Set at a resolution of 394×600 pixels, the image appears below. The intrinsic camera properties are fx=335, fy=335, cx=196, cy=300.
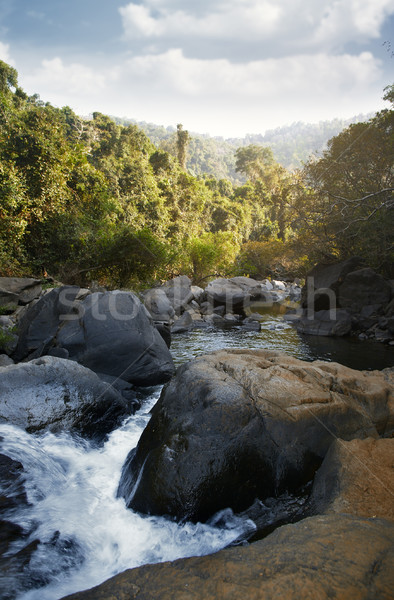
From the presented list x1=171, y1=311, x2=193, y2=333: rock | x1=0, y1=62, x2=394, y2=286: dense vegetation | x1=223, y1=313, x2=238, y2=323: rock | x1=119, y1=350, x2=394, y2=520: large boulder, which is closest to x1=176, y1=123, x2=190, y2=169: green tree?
x1=0, y1=62, x2=394, y2=286: dense vegetation

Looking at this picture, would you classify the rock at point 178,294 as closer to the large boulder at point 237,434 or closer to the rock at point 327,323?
the rock at point 327,323

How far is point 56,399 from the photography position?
4707mm

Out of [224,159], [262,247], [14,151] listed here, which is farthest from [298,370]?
[224,159]

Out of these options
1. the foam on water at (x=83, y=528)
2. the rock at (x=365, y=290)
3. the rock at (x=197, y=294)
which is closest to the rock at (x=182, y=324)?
the rock at (x=197, y=294)

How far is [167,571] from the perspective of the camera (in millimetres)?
2031

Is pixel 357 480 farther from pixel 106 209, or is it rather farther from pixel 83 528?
pixel 106 209

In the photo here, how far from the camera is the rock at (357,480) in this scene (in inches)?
108

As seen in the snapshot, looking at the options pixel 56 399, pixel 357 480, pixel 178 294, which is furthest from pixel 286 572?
pixel 178 294

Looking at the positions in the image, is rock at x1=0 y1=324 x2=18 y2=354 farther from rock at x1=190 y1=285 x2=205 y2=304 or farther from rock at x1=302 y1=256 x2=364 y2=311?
rock at x1=302 y1=256 x2=364 y2=311

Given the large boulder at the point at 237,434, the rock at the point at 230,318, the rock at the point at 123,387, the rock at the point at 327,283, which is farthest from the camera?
the rock at the point at 230,318

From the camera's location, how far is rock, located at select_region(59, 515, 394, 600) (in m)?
1.71

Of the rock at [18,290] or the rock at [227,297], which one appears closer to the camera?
the rock at [18,290]

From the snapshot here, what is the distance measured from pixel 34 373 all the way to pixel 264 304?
17458 millimetres

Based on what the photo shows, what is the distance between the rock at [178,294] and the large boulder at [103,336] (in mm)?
7844
